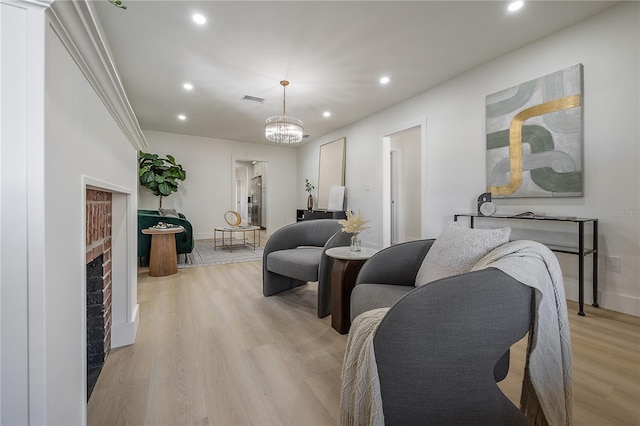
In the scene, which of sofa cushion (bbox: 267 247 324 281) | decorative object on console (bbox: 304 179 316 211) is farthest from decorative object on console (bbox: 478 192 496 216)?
decorative object on console (bbox: 304 179 316 211)

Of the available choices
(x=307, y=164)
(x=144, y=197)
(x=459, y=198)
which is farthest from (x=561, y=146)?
(x=144, y=197)

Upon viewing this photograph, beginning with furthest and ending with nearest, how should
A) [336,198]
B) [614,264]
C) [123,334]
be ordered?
[336,198], [614,264], [123,334]

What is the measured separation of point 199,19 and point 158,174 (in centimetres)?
421

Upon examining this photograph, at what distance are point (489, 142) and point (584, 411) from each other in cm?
259

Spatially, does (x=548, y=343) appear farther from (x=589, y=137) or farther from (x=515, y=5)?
(x=515, y=5)

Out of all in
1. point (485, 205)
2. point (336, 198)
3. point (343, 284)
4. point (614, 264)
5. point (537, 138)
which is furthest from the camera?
point (336, 198)

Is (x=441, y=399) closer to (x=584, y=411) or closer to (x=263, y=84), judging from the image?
(x=584, y=411)

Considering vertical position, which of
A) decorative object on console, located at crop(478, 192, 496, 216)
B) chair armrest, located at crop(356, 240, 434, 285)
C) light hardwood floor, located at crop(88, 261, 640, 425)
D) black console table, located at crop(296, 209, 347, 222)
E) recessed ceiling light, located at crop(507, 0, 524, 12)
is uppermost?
recessed ceiling light, located at crop(507, 0, 524, 12)

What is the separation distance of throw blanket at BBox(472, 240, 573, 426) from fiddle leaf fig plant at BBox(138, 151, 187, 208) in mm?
6250

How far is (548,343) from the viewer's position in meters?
0.84

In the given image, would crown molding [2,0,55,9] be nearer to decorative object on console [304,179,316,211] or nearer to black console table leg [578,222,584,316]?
black console table leg [578,222,584,316]

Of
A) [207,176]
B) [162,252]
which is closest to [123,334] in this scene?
[162,252]

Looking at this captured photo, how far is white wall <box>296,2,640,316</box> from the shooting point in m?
2.12

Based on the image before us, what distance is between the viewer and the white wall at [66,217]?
613 millimetres
